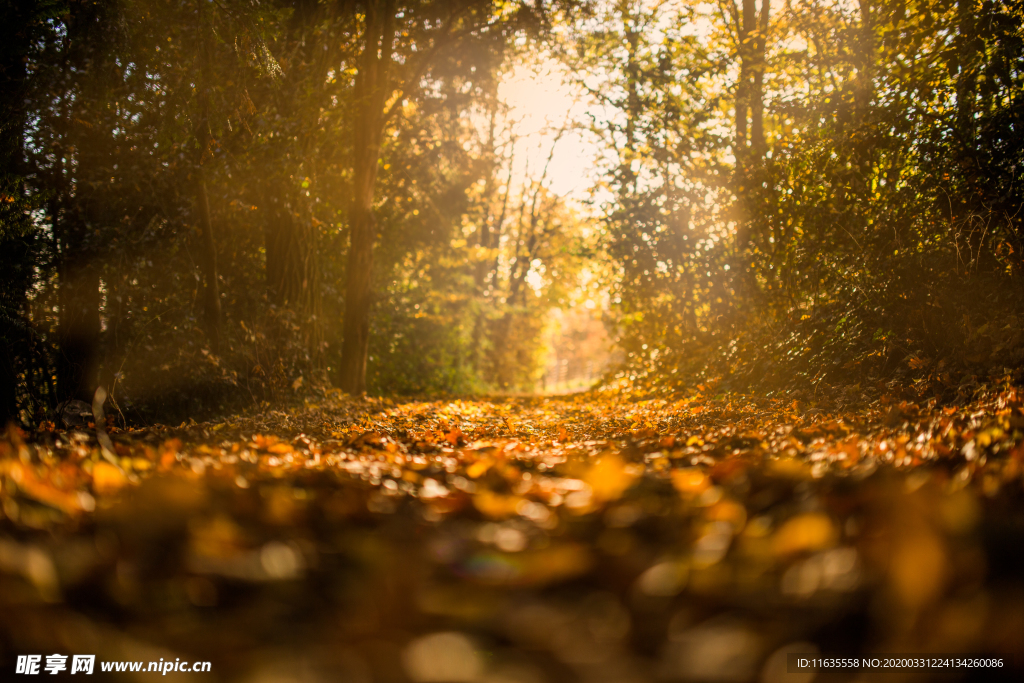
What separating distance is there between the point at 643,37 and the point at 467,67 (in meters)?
3.74

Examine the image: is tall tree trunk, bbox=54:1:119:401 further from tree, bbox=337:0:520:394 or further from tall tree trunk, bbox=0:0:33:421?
tree, bbox=337:0:520:394

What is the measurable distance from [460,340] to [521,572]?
15899 millimetres

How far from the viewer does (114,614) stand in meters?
1.38

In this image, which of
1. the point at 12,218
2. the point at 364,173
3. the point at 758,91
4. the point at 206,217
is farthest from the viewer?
the point at 758,91

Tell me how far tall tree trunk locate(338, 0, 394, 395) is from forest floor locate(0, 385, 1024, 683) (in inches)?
324

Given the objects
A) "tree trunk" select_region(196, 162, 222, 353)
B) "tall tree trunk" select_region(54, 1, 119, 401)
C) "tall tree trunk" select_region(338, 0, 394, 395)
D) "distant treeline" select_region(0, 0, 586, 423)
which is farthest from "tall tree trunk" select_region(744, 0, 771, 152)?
"tall tree trunk" select_region(54, 1, 119, 401)

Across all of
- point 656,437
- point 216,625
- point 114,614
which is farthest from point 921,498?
point 656,437

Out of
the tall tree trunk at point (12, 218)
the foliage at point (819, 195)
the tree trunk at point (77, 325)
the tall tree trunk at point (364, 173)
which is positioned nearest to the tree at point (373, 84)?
the tall tree trunk at point (364, 173)

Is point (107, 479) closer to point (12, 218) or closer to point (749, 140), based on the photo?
point (12, 218)

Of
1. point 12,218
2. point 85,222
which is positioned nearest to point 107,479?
point 12,218

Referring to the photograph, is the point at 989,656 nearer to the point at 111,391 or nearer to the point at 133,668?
the point at 133,668

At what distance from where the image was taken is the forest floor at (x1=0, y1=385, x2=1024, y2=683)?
1189 millimetres

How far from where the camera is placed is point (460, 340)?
17.3m

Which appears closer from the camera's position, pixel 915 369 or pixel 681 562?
pixel 681 562
